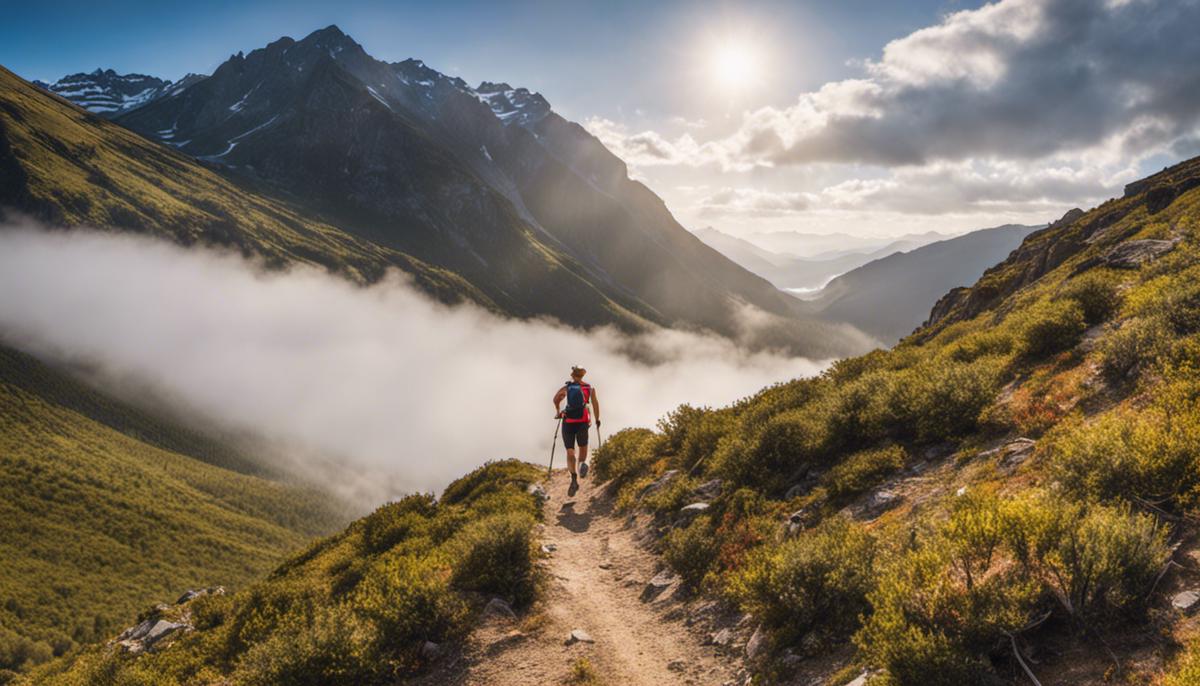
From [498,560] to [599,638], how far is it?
280 cm

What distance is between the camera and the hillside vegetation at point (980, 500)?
17.8ft

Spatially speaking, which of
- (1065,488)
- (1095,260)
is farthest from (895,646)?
(1095,260)

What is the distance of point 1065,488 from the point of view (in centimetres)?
708

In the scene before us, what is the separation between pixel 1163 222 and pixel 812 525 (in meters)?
26.9

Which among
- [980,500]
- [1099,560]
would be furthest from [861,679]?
[980,500]

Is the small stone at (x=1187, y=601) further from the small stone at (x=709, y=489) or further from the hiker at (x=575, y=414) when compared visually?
the hiker at (x=575, y=414)

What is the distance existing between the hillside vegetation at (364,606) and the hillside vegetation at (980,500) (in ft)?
12.6

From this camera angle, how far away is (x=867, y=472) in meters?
11.0

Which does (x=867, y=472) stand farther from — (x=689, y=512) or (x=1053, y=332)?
(x=1053, y=332)

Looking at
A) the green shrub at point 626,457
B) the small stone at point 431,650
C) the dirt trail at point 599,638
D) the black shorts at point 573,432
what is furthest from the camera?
the black shorts at point 573,432

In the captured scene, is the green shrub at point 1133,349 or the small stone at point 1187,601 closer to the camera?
the small stone at point 1187,601

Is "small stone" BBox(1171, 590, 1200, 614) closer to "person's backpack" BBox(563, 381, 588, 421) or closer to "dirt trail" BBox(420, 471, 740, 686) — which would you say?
"dirt trail" BBox(420, 471, 740, 686)

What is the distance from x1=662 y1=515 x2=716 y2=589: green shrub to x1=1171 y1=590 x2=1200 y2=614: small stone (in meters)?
6.61

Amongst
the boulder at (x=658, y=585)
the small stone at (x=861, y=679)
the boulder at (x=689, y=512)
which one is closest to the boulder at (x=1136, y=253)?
the boulder at (x=689, y=512)
